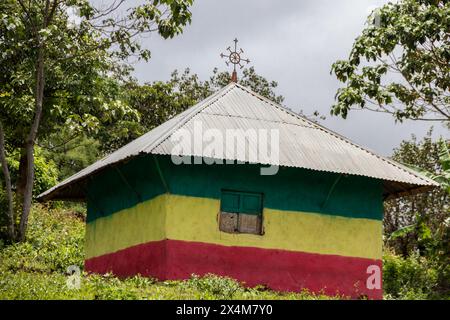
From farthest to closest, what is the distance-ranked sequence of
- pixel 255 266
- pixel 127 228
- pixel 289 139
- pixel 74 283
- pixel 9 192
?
1. pixel 9 192
2. pixel 127 228
3. pixel 289 139
4. pixel 255 266
5. pixel 74 283

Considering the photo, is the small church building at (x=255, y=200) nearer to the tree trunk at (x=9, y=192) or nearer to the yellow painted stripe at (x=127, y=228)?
the yellow painted stripe at (x=127, y=228)

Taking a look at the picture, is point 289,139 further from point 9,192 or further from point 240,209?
point 9,192

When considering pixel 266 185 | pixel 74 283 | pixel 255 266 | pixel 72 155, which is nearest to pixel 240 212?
pixel 266 185

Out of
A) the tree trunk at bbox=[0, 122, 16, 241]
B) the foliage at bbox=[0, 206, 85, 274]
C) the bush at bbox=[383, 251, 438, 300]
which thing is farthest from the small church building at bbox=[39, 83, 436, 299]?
the tree trunk at bbox=[0, 122, 16, 241]

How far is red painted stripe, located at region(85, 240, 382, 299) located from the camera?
52.7 ft

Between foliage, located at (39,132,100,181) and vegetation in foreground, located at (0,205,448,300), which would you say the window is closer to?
vegetation in foreground, located at (0,205,448,300)

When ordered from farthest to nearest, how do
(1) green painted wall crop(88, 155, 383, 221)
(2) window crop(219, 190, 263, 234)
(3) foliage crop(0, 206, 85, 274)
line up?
(3) foliage crop(0, 206, 85, 274), (2) window crop(219, 190, 263, 234), (1) green painted wall crop(88, 155, 383, 221)

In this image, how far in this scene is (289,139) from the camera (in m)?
17.3

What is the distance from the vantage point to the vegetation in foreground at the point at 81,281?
1322cm

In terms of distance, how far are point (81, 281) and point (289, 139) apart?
5.25 meters

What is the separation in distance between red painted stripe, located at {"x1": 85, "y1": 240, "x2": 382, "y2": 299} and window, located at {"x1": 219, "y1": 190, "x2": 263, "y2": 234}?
436mm

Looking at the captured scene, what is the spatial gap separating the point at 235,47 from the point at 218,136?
3.83m

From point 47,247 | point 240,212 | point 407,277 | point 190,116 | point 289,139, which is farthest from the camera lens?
point 47,247
